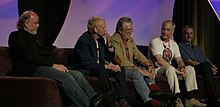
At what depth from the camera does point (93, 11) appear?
217 inches

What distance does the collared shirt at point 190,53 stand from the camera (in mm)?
5211

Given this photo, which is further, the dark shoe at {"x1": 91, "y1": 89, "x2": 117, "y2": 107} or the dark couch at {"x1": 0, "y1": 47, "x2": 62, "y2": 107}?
the dark shoe at {"x1": 91, "y1": 89, "x2": 117, "y2": 107}

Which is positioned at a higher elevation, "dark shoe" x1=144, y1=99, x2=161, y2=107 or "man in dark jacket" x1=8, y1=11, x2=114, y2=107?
"man in dark jacket" x1=8, y1=11, x2=114, y2=107

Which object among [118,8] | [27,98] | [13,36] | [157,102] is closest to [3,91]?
[27,98]

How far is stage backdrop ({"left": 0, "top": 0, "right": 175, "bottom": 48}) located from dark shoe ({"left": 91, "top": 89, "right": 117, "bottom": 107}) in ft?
6.07

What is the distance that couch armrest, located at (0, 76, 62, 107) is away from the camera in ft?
10.6

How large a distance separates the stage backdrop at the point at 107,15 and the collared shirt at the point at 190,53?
2.94ft

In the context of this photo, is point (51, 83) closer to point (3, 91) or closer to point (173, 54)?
point (3, 91)

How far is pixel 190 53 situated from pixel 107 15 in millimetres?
1332

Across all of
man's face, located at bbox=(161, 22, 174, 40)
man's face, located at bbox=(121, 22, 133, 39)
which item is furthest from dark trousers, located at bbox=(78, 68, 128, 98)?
man's face, located at bbox=(161, 22, 174, 40)

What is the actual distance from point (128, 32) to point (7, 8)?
1.58m

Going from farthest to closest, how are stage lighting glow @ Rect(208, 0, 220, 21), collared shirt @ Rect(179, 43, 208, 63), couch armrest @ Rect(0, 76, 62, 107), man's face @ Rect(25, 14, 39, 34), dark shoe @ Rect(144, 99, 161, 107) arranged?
1. stage lighting glow @ Rect(208, 0, 220, 21)
2. collared shirt @ Rect(179, 43, 208, 63)
3. dark shoe @ Rect(144, 99, 161, 107)
4. man's face @ Rect(25, 14, 39, 34)
5. couch armrest @ Rect(0, 76, 62, 107)

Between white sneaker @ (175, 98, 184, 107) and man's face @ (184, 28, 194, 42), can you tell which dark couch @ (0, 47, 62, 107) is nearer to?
white sneaker @ (175, 98, 184, 107)

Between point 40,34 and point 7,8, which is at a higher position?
point 7,8
